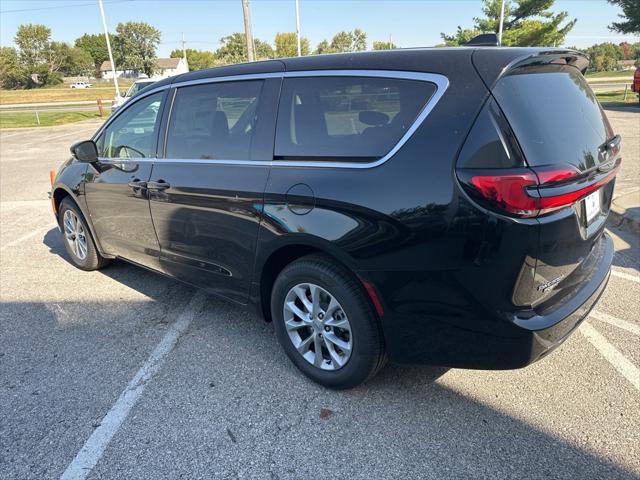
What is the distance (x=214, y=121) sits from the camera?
3391 millimetres

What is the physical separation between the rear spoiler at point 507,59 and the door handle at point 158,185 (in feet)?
7.38

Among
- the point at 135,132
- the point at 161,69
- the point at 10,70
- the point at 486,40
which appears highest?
the point at 10,70

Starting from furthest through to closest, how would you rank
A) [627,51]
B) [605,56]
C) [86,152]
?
1. [627,51]
2. [605,56]
3. [86,152]

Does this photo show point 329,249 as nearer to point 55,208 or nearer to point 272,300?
point 272,300

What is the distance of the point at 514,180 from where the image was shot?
205cm

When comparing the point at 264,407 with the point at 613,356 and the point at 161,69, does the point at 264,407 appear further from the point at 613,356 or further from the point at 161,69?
the point at 161,69

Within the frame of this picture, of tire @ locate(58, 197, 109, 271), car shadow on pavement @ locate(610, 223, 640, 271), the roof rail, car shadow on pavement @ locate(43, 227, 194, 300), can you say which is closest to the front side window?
tire @ locate(58, 197, 109, 271)

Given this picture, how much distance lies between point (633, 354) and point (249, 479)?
8.23ft

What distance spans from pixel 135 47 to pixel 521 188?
97.8 m

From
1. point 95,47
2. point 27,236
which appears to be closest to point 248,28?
point 27,236

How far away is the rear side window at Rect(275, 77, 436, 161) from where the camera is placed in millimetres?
2388

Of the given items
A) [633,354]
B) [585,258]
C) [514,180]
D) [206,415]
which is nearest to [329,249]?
[514,180]

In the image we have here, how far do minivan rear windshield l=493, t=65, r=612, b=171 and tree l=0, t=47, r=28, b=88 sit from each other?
89082 mm

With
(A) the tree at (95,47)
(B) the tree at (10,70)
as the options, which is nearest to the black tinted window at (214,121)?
(B) the tree at (10,70)
